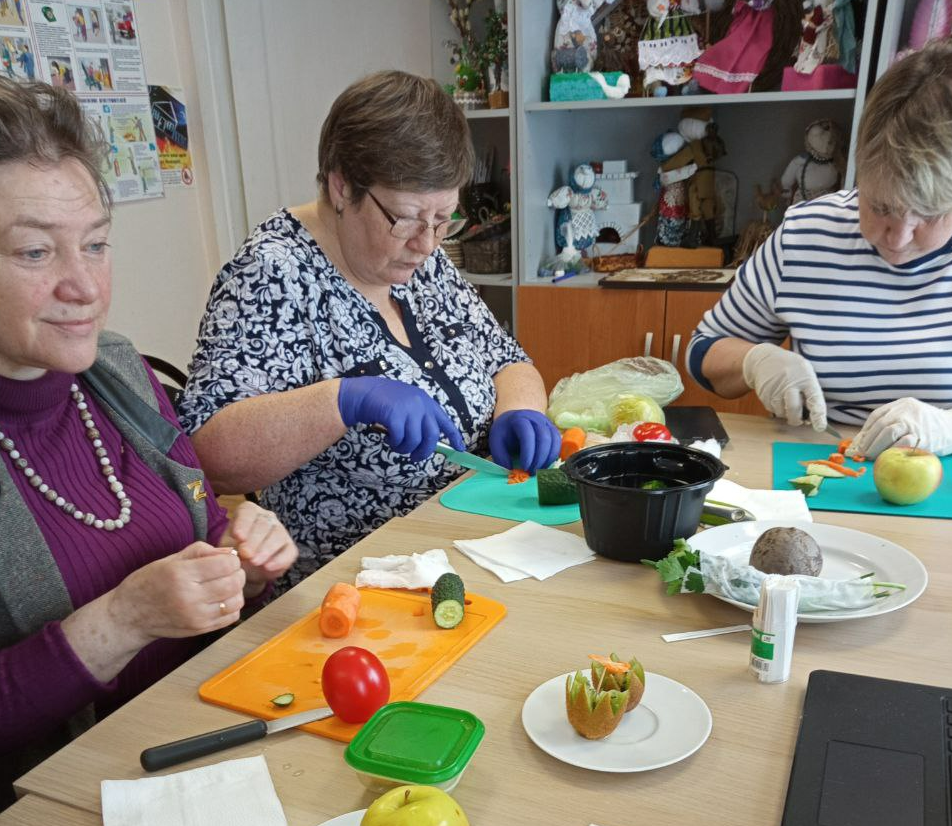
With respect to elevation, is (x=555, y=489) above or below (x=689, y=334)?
above

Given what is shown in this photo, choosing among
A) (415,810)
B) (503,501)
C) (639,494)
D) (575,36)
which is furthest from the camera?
(575,36)

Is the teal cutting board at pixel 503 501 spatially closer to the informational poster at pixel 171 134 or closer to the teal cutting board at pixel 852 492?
the teal cutting board at pixel 852 492

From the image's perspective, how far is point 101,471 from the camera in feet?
3.54

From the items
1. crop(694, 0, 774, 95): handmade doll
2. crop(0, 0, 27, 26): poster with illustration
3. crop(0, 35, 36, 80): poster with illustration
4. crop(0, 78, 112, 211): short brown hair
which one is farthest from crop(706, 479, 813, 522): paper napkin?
crop(0, 0, 27, 26): poster with illustration

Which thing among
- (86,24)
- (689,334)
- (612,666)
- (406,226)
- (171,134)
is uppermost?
(86,24)

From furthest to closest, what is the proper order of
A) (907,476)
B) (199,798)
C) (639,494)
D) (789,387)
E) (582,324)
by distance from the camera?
(582,324), (789,387), (907,476), (639,494), (199,798)

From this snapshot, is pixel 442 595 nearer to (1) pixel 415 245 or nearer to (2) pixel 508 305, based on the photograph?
(1) pixel 415 245

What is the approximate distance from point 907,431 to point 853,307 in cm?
36

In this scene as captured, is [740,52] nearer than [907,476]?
No

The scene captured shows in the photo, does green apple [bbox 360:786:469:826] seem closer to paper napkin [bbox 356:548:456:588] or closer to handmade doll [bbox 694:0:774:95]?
paper napkin [bbox 356:548:456:588]

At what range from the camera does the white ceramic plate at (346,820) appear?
2.12ft

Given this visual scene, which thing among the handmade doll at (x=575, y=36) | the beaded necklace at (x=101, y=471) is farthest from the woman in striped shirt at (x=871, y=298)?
the handmade doll at (x=575, y=36)

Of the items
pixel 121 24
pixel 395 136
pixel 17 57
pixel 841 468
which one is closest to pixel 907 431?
pixel 841 468

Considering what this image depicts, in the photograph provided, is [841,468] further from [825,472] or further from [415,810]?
[415,810]
